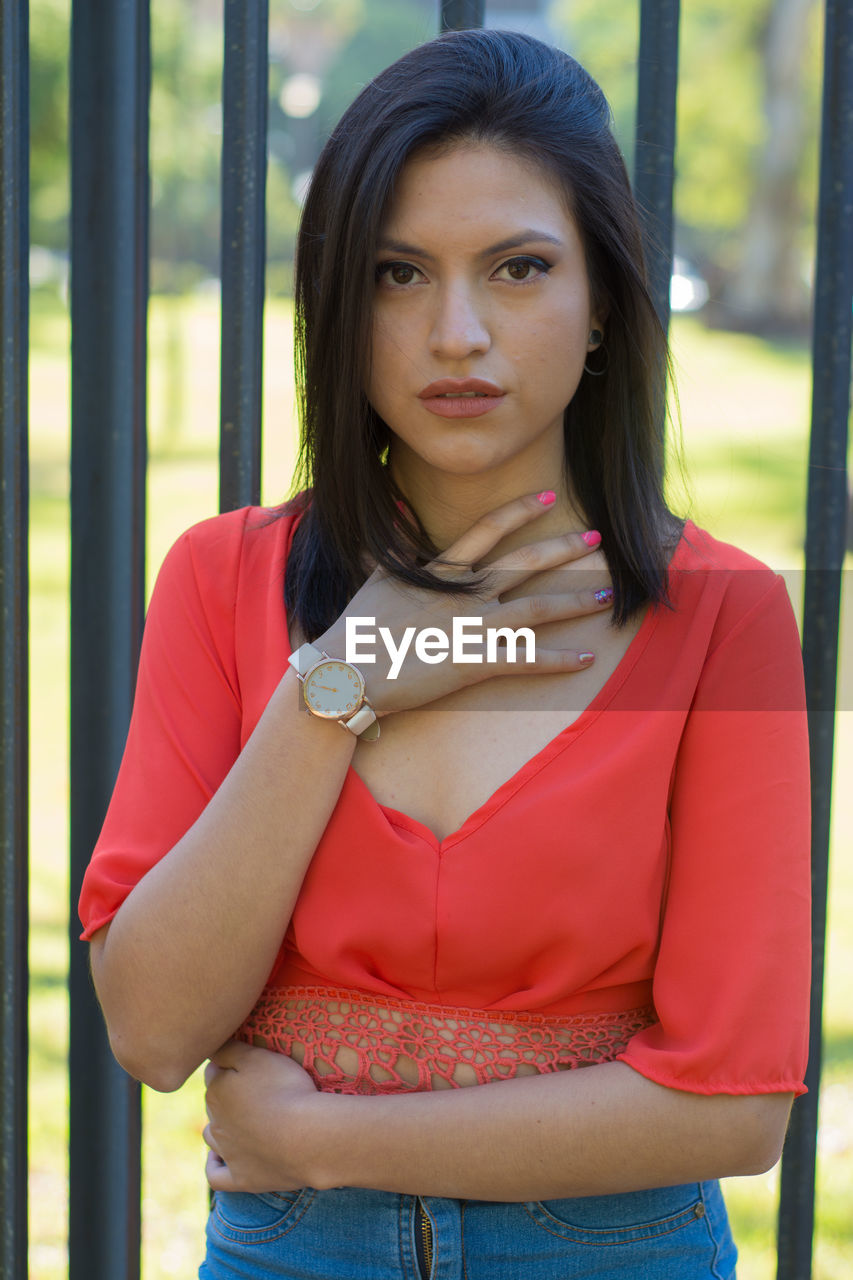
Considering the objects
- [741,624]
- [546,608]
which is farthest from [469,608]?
[741,624]

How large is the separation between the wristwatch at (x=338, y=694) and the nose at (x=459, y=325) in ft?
1.15

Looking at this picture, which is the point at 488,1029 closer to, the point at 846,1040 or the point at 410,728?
the point at 410,728

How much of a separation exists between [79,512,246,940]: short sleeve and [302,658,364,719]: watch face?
6.1 inches

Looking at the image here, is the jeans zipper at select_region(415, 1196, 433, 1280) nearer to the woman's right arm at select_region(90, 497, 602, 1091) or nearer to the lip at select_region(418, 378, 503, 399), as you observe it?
the woman's right arm at select_region(90, 497, 602, 1091)

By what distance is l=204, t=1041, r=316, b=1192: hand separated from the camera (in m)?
1.40

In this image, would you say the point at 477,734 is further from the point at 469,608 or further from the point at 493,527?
the point at 493,527

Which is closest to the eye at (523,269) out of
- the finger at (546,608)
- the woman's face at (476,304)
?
the woman's face at (476,304)

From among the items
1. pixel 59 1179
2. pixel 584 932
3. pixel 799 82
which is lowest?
pixel 59 1179

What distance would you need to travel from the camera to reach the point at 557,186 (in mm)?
1492

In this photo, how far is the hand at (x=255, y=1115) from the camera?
140 cm

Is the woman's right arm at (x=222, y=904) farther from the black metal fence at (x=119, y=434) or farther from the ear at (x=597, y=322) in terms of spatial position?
the ear at (x=597, y=322)

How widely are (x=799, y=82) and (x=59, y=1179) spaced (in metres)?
22.6

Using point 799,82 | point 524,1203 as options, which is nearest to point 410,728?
point 524,1203

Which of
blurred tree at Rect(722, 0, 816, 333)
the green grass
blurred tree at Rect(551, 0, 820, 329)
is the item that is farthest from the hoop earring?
blurred tree at Rect(551, 0, 820, 329)
